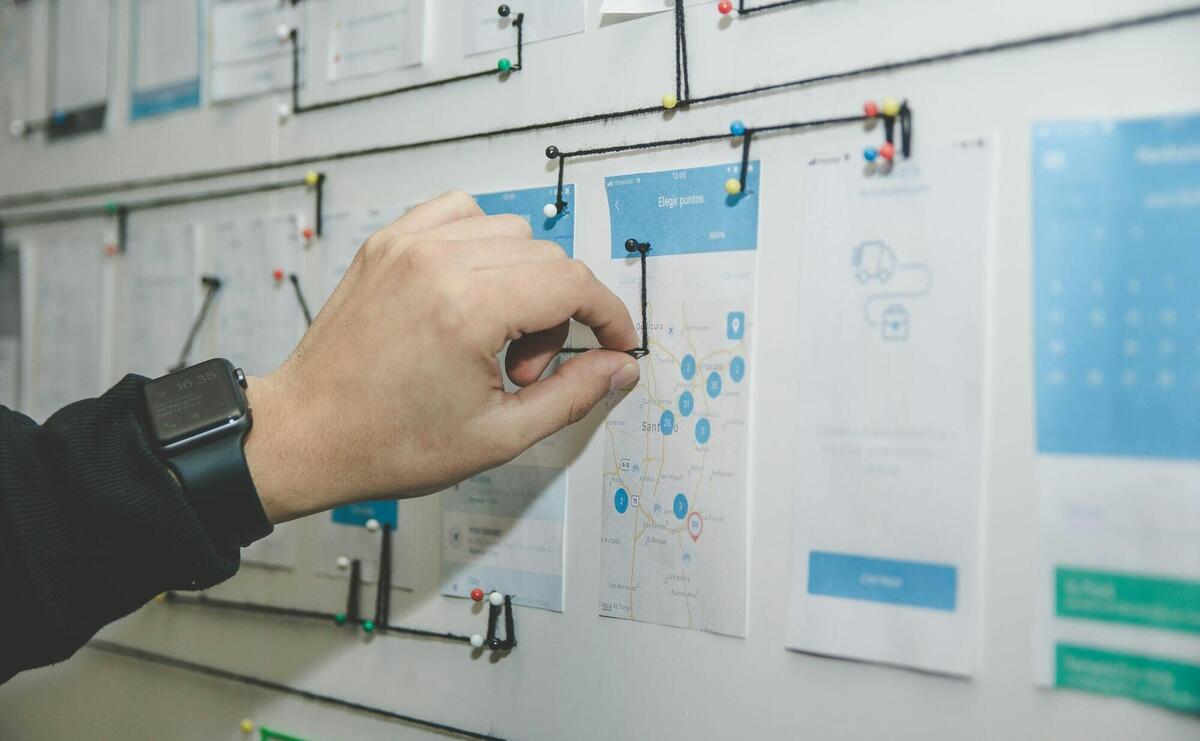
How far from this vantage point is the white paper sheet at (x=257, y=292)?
42.8 inches

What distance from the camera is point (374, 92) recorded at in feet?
3.37

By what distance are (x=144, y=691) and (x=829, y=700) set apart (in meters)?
0.95

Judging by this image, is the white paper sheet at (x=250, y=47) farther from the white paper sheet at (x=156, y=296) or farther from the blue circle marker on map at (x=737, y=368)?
the blue circle marker on map at (x=737, y=368)

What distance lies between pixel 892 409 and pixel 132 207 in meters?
1.11

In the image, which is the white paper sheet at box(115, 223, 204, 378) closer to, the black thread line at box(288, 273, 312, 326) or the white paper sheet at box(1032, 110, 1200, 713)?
the black thread line at box(288, 273, 312, 326)

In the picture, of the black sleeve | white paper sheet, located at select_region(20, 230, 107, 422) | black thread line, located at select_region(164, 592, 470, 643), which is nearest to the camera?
the black sleeve

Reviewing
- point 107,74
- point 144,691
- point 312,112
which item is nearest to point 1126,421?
point 312,112

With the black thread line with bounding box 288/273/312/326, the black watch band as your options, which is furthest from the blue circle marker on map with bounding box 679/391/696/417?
the black thread line with bounding box 288/273/312/326

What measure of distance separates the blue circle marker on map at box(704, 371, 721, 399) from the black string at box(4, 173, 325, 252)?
554mm

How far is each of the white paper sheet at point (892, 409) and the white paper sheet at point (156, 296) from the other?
2.81ft

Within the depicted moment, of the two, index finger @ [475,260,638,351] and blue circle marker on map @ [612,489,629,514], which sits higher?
index finger @ [475,260,638,351]

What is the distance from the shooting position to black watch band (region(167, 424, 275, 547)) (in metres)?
0.73

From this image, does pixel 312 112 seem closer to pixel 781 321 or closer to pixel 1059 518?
pixel 781 321

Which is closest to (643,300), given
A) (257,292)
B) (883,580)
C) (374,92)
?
(883,580)
